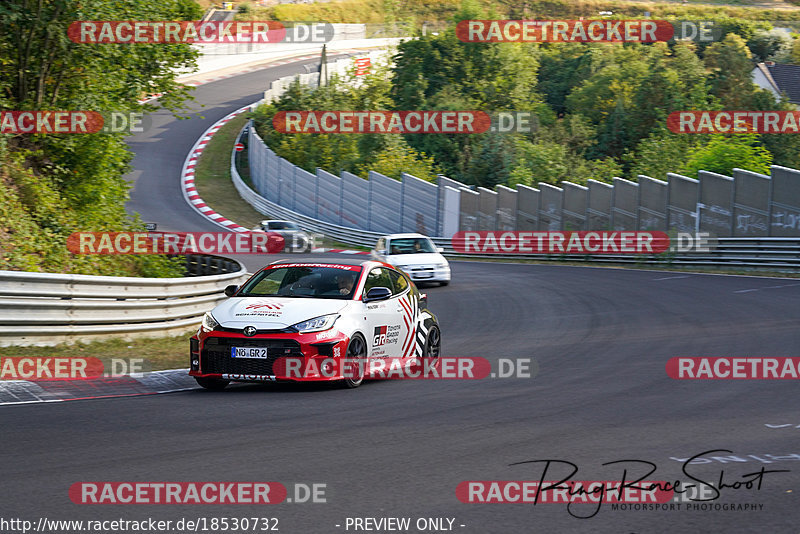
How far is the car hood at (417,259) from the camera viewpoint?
1046 inches

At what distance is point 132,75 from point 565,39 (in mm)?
80176

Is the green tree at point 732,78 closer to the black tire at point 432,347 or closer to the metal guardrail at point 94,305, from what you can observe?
the metal guardrail at point 94,305

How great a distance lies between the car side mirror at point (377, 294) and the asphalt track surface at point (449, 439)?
3.26 feet

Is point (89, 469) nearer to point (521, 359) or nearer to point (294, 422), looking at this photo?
point (294, 422)

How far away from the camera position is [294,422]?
27.6 ft

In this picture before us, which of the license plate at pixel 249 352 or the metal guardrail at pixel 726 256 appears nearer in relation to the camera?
the license plate at pixel 249 352

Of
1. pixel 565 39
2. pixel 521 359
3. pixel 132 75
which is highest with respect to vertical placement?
pixel 565 39

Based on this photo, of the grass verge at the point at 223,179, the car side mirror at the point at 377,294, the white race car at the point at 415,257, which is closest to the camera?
the car side mirror at the point at 377,294

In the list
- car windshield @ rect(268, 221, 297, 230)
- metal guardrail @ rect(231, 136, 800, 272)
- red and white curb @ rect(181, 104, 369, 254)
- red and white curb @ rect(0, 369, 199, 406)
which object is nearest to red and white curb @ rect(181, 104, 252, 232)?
red and white curb @ rect(181, 104, 369, 254)

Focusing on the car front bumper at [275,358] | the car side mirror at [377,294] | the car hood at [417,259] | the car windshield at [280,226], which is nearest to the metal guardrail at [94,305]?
the car front bumper at [275,358]

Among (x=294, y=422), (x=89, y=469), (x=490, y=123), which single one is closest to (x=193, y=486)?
(x=89, y=469)

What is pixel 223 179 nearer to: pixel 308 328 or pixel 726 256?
pixel 726 256

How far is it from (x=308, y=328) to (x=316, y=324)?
12 centimetres

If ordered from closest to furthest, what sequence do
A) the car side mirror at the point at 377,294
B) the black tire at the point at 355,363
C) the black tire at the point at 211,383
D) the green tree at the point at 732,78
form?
the black tire at the point at 211,383
the black tire at the point at 355,363
the car side mirror at the point at 377,294
the green tree at the point at 732,78
